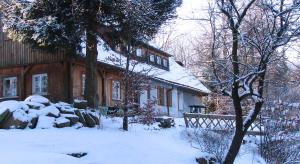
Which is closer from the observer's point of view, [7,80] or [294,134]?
[294,134]

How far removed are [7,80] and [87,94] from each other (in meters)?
8.20

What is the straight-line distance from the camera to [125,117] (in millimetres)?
17453

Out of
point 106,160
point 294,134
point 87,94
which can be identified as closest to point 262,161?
point 294,134

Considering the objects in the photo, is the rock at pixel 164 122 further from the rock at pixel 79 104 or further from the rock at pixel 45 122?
the rock at pixel 45 122

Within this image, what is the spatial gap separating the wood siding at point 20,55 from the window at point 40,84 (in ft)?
2.62

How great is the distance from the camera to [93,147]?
509 inches

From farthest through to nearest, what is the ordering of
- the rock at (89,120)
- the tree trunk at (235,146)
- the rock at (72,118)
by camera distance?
1. the rock at (89,120)
2. the rock at (72,118)
3. the tree trunk at (235,146)

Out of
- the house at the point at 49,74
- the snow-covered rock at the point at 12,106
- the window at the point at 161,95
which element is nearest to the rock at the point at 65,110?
the snow-covered rock at the point at 12,106

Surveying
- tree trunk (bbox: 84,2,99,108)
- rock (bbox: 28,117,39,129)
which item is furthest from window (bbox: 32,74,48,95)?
rock (bbox: 28,117,39,129)

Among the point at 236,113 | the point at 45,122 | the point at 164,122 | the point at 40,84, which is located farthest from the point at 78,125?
the point at 40,84

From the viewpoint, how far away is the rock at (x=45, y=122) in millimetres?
15100

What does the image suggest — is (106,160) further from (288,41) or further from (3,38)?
(3,38)

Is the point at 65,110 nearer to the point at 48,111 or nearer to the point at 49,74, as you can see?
the point at 48,111

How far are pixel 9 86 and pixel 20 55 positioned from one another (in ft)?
6.51
